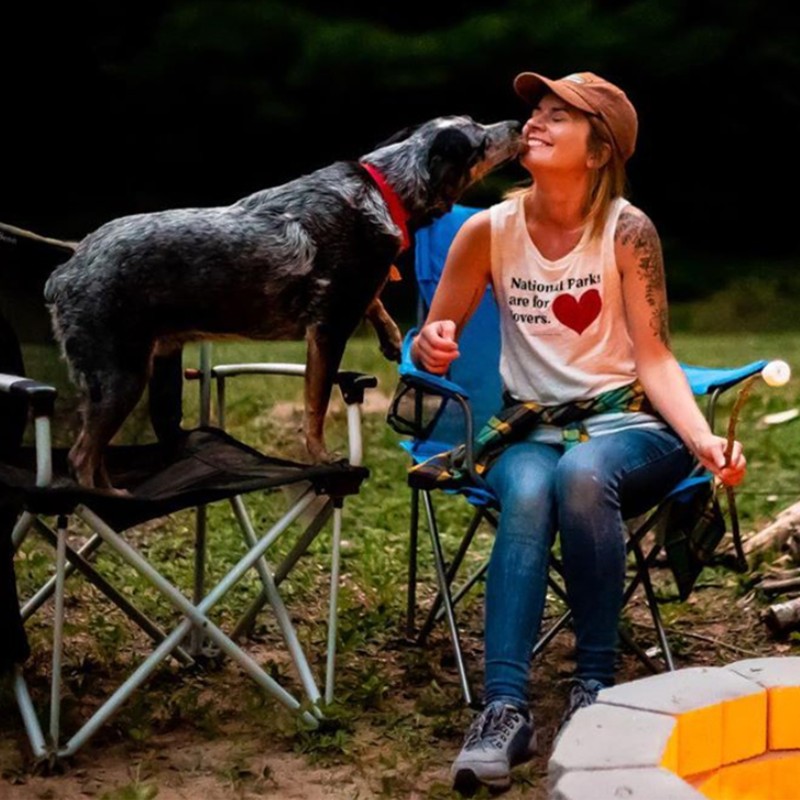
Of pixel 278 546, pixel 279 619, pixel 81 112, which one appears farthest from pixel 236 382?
pixel 279 619

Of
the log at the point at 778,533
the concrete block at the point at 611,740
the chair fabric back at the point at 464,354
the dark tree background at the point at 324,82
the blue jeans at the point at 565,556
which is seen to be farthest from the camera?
the dark tree background at the point at 324,82

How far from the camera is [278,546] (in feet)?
14.1

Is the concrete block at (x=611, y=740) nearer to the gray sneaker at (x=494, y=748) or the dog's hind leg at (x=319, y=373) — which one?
the gray sneaker at (x=494, y=748)

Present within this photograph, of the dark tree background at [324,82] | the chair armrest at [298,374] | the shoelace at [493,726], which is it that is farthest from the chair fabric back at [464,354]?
the dark tree background at [324,82]

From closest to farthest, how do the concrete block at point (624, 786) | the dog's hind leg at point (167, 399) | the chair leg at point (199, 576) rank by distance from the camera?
the concrete block at point (624, 786), the dog's hind leg at point (167, 399), the chair leg at point (199, 576)

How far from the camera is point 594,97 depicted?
304cm

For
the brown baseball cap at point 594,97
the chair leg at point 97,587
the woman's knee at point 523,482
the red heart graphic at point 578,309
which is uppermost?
the brown baseball cap at point 594,97

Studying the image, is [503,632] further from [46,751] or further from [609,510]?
[46,751]

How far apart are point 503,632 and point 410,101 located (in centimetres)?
500

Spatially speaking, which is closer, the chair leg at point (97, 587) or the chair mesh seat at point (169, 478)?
the chair mesh seat at point (169, 478)

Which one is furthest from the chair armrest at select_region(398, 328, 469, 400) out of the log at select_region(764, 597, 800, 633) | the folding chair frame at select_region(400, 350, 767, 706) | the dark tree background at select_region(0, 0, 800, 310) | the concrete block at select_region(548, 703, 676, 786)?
the dark tree background at select_region(0, 0, 800, 310)

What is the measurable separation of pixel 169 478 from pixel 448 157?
76 cm

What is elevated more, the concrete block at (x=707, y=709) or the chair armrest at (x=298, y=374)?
the chair armrest at (x=298, y=374)

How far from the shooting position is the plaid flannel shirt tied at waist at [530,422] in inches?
121
